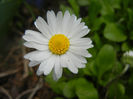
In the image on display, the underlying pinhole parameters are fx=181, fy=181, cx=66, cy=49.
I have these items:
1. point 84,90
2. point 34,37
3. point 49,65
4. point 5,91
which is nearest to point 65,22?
point 34,37

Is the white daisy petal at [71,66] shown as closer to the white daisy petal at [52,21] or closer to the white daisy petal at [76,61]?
the white daisy petal at [76,61]

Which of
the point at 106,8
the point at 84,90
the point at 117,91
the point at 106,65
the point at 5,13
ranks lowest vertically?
the point at 117,91

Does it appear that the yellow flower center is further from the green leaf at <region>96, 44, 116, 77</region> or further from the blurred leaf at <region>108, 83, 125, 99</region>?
the blurred leaf at <region>108, 83, 125, 99</region>

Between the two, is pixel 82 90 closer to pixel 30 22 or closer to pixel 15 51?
pixel 15 51

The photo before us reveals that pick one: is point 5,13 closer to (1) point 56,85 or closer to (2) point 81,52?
(1) point 56,85

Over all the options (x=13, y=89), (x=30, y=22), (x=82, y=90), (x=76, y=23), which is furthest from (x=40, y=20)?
(x=30, y=22)

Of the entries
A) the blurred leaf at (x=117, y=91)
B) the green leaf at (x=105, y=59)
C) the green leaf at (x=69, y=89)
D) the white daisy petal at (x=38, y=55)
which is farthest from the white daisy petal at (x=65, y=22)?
the blurred leaf at (x=117, y=91)

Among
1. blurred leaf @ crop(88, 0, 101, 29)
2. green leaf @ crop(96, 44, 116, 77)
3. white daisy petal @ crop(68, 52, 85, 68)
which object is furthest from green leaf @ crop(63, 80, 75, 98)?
blurred leaf @ crop(88, 0, 101, 29)
